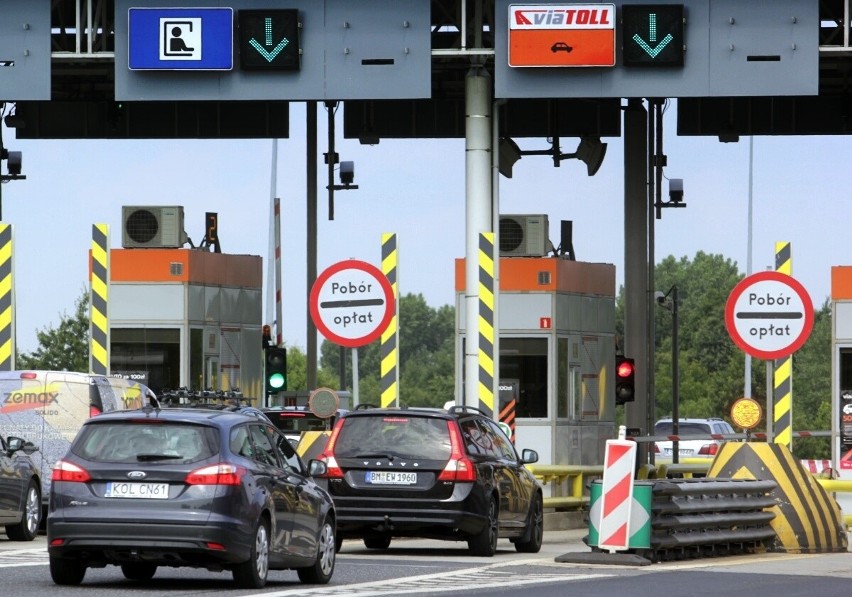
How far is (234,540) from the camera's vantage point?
15562 millimetres

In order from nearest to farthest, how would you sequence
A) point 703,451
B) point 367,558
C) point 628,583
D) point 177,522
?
point 177,522 < point 628,583 < point 367,558 < point 703,451

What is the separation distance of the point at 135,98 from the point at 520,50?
15.3 ft

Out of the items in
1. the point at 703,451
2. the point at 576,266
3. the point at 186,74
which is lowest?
the point at 703,451

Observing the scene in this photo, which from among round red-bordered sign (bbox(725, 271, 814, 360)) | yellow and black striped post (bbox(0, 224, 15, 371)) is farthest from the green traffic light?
round red-bordered sign (bbox(725, 271, 814, 360))

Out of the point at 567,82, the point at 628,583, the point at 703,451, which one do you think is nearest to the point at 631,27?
the point at 567,82

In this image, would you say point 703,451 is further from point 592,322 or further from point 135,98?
point 135,98

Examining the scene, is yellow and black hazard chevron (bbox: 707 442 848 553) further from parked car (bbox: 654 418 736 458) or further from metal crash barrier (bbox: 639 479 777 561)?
parked car (bbox: 654 418 736 458)

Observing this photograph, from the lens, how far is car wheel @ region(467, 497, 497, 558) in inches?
845

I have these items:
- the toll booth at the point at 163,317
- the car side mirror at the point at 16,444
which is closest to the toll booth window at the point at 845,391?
the toll booth at the point at 163,317

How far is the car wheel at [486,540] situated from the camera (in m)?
21.5

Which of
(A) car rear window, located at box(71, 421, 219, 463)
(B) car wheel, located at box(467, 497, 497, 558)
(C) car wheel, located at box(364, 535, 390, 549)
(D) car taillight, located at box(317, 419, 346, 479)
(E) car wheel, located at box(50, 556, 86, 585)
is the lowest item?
(C) car wheel, located at box(364, 535, 390, 549)

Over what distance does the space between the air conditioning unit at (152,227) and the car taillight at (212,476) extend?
20.6 m

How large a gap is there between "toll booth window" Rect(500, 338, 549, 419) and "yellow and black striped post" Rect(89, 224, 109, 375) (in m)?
9.55

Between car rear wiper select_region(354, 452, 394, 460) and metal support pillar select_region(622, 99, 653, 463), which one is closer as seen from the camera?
car rear wiper select_region(354, 452, 394, 460)
